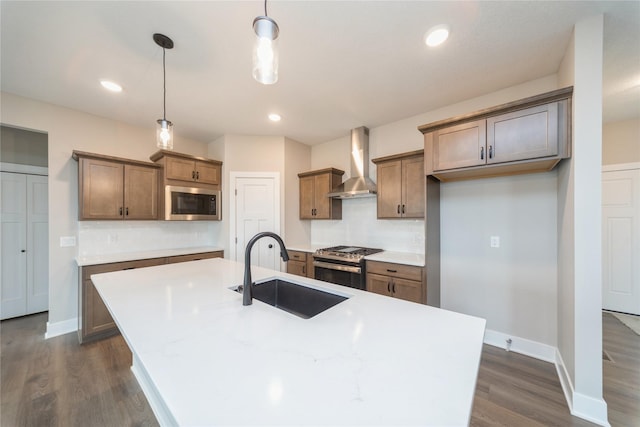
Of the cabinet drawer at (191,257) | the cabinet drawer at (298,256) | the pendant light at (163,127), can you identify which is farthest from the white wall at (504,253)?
the cabinet drawer at (191,257)

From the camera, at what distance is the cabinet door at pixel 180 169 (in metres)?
3.32

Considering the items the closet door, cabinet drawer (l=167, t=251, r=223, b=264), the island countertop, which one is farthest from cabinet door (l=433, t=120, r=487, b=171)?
the closet door

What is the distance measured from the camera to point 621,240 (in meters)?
3.29

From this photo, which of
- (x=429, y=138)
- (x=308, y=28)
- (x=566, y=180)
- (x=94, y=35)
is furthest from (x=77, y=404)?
(x=566, y=180)

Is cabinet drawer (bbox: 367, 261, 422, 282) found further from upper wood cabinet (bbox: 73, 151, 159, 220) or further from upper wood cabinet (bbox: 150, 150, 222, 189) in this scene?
upper wood cabinet (bbox: 73, 151, 159, 220)

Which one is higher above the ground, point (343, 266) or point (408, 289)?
point (343, 266)

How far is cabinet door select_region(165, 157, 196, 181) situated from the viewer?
3.32 m

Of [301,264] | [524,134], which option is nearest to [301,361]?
[524,134]

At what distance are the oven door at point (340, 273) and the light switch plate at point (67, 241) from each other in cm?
299

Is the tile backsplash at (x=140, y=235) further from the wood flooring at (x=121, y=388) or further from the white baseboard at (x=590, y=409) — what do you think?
the white baseboard at (x=590, y=409)

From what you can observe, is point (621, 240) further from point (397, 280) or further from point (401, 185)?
point (397, 280)

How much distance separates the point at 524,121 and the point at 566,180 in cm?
56

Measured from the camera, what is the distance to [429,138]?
246 centimetres

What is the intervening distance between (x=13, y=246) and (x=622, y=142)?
8.26 m
